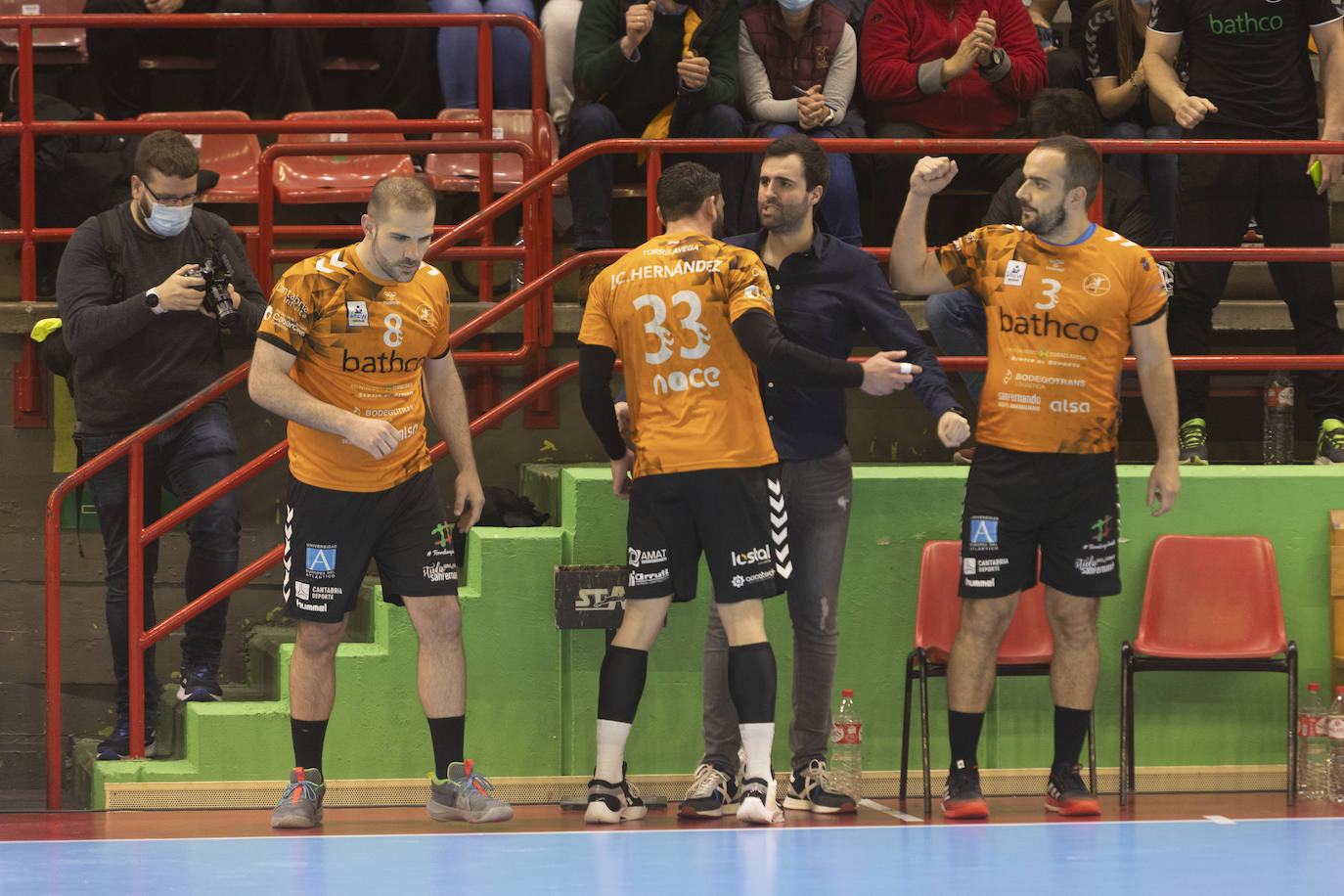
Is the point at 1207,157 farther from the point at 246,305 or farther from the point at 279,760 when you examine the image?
the point at 279,760

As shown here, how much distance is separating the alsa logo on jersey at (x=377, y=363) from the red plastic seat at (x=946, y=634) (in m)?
2.13

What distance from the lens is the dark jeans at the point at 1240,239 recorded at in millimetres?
6859

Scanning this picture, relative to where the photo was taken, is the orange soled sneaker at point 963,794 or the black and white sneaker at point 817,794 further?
the black and white sneaker at point 817,794

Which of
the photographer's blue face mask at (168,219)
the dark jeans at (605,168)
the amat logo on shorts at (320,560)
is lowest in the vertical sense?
the amat logo on shorts at (320,560)

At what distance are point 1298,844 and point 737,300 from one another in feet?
7.89

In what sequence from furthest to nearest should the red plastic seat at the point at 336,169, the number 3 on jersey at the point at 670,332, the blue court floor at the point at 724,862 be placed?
1. the red plastic seat at the point at 336,169
2. the number 3 on jersey at the point at 670,332
3. the blue court floor at the point at 724,862

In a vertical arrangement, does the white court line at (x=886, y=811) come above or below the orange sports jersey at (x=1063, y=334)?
below

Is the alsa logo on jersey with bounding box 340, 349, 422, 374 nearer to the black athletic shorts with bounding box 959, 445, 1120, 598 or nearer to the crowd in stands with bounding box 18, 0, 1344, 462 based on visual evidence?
the black athletic shorts with bounding box 959, 445, 1120, 598

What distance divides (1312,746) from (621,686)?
290 centimetres

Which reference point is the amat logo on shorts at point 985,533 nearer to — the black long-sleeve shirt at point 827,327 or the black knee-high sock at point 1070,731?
the black long-sleeve shirt at point 827,327

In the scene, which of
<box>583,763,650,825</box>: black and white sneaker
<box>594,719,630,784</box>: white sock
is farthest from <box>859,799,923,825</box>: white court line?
<box>594,719,630,784</box>: white sock

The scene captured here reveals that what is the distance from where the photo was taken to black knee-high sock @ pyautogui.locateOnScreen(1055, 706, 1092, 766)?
18.1 ft

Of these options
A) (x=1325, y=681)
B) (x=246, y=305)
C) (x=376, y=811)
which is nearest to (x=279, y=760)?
(x=376, y=811)

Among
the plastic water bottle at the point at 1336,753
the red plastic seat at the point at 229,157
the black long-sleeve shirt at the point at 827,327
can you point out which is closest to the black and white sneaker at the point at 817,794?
the black long-sleeve shirt at the point at 827,327
